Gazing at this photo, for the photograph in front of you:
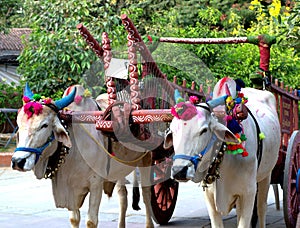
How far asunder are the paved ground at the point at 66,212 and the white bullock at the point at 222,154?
1.55 meters

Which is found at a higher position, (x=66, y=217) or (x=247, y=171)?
(x=247, y=171)

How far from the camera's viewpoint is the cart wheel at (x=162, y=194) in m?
6.32

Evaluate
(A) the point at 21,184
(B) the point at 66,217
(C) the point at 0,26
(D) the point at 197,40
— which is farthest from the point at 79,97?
(C) the point at 0,26

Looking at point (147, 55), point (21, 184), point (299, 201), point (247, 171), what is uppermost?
point (147, 55)

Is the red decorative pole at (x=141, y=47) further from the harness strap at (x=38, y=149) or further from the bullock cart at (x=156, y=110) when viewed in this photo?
the harness strap at (x=38, y=149)

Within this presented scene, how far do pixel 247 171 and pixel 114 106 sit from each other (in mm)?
1271

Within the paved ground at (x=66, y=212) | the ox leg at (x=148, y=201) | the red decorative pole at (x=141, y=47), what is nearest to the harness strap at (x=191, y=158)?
the red decorative pole at (x=141, y=47)

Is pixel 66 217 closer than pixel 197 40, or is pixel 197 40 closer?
pixel 197 40

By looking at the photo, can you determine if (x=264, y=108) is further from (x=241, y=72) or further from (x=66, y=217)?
(x=241, y=72)

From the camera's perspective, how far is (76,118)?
5121mm

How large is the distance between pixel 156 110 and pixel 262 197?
1.57 metres

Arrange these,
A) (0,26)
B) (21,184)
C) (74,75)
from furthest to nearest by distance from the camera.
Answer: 1. (0,26)
2. (74,75)
3. (21,184)

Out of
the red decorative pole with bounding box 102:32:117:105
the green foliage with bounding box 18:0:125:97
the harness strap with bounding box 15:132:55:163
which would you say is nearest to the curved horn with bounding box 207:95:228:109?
the red decorative pole with bounding box 102:32:117:105

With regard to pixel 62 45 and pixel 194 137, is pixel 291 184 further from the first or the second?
pixel 62 45
